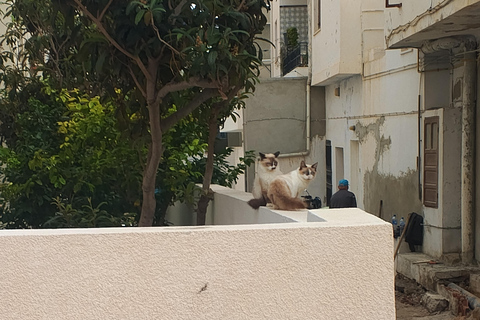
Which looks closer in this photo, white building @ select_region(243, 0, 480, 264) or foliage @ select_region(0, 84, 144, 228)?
→ foliage @ select_region(0, 84, 144, 228)

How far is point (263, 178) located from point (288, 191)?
2.77 ft

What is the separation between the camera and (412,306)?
371 inches

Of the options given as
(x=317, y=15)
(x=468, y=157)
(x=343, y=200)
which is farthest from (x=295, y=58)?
(x=468, y=157)

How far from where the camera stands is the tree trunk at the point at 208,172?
8555mm

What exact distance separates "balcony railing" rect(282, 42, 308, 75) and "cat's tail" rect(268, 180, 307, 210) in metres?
14.0

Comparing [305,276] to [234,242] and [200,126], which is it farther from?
[200,126]

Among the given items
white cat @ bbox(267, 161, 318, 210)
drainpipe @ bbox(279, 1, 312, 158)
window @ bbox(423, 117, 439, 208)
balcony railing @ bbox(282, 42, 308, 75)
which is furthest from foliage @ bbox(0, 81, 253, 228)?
balcony railing @ bbox(282, 42, 308, 75)

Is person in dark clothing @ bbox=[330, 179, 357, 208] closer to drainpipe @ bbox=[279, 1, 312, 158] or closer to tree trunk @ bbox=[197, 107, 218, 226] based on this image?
tree trunk @ bbox=[197, 107, 218, 226]

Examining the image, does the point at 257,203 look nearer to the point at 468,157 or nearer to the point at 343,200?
the point at 468,157

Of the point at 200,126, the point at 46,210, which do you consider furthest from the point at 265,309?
the point at 46,210

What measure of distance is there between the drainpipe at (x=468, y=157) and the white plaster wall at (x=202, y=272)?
6315 millimetres

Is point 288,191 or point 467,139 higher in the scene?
point 467,139

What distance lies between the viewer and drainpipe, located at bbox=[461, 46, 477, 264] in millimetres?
9789

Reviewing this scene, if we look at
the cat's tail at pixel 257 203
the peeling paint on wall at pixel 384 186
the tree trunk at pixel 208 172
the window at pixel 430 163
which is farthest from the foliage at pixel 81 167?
the peeling paint on wall at pixel 384 186
